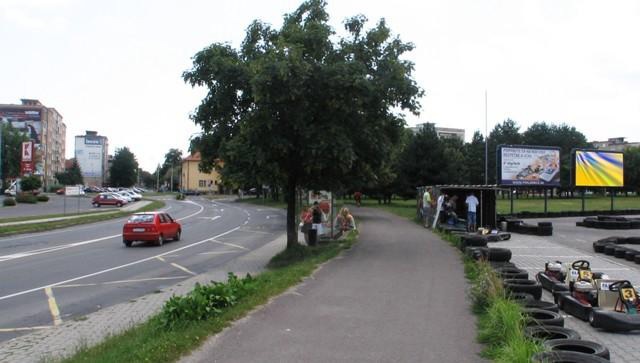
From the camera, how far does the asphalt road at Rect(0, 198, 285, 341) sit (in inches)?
452

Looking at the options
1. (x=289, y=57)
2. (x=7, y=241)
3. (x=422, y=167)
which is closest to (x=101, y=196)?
(x=422, y=167)

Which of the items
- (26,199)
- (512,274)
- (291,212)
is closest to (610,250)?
(512,274)

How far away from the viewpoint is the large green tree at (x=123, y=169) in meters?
159

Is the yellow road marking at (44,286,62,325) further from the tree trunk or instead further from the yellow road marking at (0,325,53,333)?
the tree trunk

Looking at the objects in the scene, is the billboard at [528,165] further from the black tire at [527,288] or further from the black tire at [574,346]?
the black tire at [574,346]

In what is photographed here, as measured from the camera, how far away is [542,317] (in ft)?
24.4

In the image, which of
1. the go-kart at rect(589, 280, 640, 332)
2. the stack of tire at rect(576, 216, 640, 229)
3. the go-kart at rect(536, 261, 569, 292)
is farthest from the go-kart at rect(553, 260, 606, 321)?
the stack of tire at rect(576, 216, 640, 229)

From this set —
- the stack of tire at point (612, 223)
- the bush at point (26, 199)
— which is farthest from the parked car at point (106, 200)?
the stack of tire at point (612, 223)

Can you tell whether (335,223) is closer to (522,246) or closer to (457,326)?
(522,246)

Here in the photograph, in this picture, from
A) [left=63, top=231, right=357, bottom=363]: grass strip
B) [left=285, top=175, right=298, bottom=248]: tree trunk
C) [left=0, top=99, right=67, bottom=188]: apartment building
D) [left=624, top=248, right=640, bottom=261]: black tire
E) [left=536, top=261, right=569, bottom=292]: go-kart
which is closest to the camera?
[left=63, top=231, right=357, bottom=363]: grass strip

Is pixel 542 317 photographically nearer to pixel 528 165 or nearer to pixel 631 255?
pixel 631 255

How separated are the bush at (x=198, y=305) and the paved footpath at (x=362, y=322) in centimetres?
52

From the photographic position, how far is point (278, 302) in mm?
9484

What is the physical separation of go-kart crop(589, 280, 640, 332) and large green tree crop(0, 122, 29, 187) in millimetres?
103808
